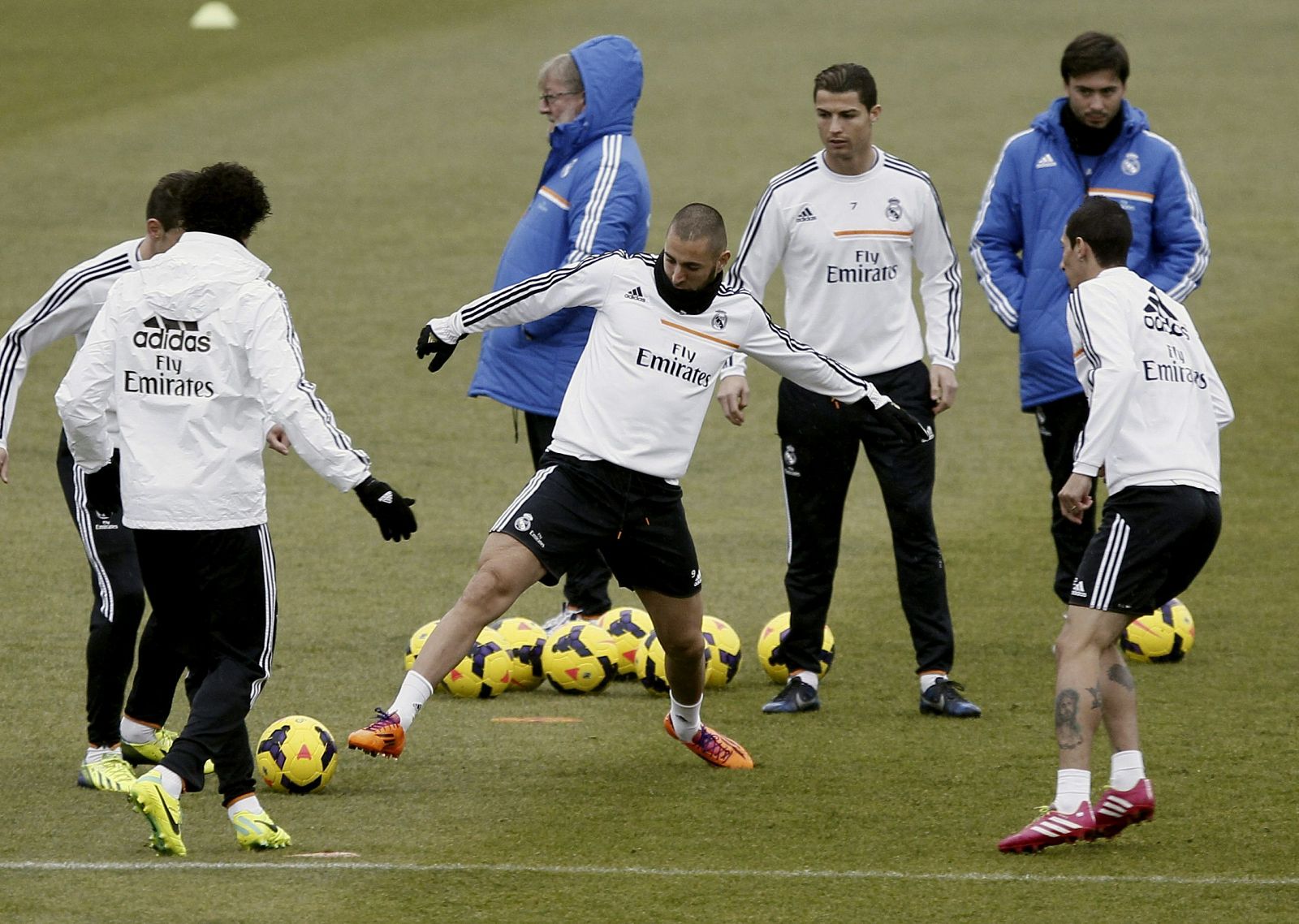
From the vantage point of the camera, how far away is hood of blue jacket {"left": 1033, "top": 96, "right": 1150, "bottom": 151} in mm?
9070

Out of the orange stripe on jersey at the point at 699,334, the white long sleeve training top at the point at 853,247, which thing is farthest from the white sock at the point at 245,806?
the white long sleeve training top at the point at 853,247

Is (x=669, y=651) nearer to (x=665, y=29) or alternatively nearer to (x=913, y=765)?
(x=913, y=765)

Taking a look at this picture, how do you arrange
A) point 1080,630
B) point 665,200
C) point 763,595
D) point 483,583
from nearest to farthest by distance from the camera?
point 1080,630 → point 483,583 → point 763,595 → point 665,200

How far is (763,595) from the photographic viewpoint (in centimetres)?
1093

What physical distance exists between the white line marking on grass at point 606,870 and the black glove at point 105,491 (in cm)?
152

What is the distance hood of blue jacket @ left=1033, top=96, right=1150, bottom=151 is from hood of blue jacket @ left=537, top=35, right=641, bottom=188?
1841 mm

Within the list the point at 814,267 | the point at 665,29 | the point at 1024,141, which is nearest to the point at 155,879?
the point at 814,267

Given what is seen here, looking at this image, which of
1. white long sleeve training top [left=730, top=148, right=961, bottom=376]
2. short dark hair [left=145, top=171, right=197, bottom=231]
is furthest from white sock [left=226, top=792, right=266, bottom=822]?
white long sleeve training top [left=730, top=148, right=961, bottom=376]

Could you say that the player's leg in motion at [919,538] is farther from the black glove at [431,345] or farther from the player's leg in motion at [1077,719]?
the black glove at [431,345]

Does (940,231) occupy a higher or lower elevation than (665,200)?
lower

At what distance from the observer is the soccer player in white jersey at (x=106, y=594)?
7352mm

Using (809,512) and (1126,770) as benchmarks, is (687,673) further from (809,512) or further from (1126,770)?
(1126,770)

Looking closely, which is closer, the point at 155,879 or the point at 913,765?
the point at 155,879

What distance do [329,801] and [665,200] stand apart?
51.6ft
